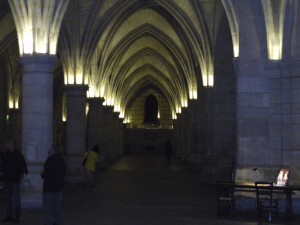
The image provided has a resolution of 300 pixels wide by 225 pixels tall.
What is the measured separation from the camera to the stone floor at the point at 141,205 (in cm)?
1350

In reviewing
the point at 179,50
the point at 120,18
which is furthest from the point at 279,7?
the point at 179,50

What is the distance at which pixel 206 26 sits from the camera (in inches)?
1040

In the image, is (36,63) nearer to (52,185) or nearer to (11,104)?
(52,185)

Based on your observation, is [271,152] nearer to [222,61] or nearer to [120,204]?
[120,204]

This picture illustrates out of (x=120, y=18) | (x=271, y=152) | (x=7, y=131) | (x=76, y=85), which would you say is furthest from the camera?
(x=7, y=131)

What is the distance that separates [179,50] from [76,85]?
13161 millimetres

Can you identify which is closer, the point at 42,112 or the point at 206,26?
the point at 42,112

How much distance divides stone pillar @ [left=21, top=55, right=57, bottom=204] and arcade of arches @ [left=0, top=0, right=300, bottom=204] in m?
0.03

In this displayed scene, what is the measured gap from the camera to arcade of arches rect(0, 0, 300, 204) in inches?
627

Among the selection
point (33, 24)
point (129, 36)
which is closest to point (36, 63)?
Result: point (33, 24)

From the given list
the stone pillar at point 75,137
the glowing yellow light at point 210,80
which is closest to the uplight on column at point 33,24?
the stone pillar at point 75,137

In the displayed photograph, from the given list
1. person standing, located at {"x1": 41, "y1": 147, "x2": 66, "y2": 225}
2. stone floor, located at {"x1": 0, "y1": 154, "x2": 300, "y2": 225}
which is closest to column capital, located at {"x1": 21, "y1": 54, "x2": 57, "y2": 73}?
stone floor, located at {"x1": 0, "y1": 154, "x2": 300, "y2": 225}

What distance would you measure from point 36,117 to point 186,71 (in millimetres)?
23503

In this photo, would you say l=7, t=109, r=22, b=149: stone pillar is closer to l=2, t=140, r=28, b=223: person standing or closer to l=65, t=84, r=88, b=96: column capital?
l=65, t=84, r=88, b=96: column capital
